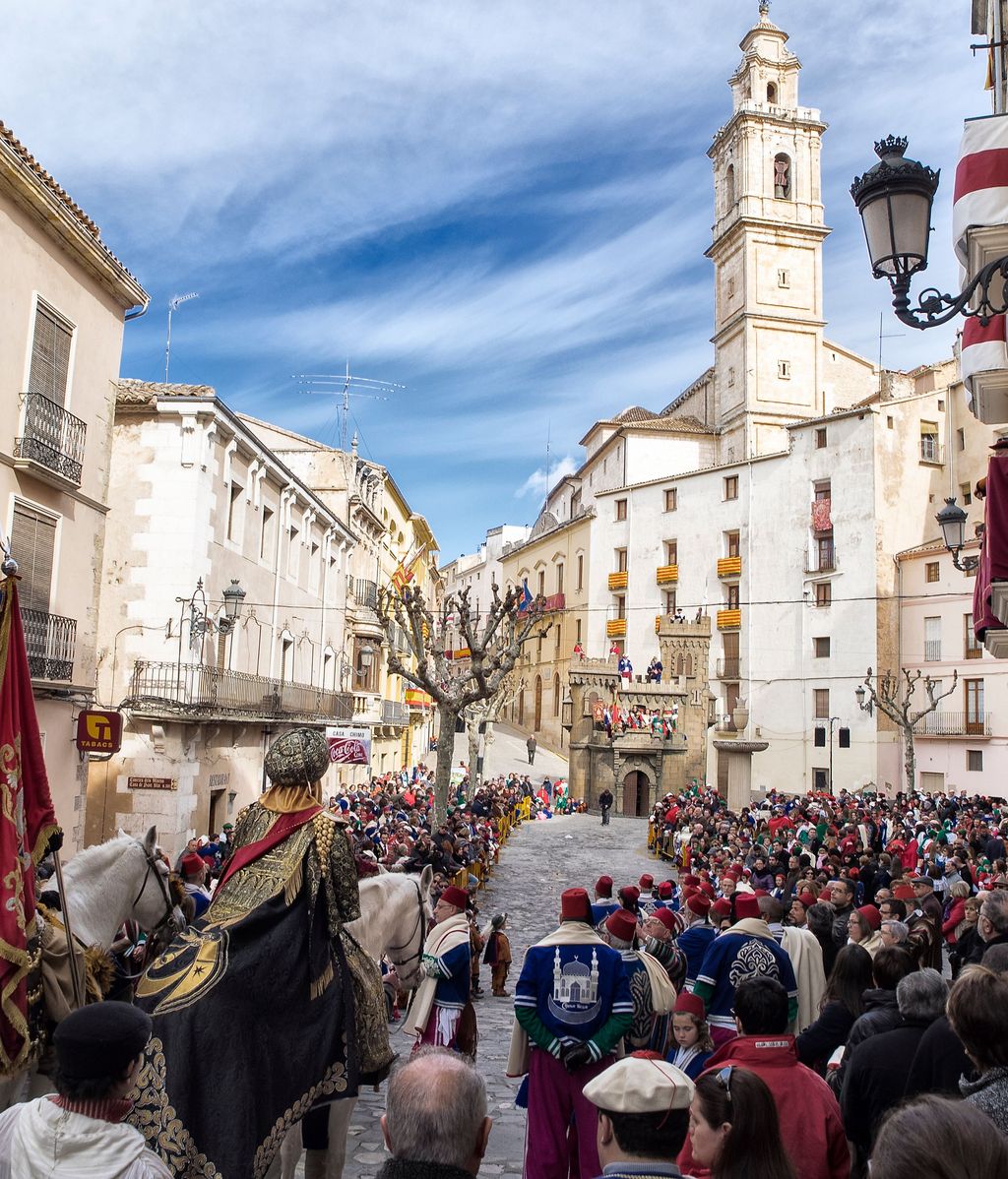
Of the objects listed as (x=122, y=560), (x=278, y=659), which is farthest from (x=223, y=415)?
(x=278, y=659)

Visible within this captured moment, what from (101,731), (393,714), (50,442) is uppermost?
(50,442)

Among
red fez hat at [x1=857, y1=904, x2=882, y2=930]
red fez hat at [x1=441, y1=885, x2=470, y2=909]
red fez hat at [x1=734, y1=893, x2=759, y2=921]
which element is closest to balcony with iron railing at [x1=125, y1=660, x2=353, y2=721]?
red fez hat at [x1=441, y1=885, x2=470, y2=909]

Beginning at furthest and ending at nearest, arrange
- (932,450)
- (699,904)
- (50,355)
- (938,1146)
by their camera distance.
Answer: (932,450) → (50,355) → (699,904) → (938,1146)

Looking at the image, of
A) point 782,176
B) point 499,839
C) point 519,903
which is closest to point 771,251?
point 782,176

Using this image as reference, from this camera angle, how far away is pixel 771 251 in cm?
5372

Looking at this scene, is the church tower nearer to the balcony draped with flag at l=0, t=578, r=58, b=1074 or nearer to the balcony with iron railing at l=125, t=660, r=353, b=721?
the balcony with iron railing at l=125, t=660, r=353, b=721

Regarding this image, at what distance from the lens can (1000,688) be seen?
37844 mm

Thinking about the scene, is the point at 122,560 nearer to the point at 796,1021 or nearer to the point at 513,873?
the point at 513,873

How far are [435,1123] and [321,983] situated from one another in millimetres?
2126

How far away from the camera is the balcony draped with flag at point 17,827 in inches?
169

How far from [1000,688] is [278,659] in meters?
26.0

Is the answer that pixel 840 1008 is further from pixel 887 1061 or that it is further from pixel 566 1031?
pixel 566 1031

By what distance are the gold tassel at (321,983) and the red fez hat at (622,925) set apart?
2.12m

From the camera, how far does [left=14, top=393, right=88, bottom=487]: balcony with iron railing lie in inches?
564
